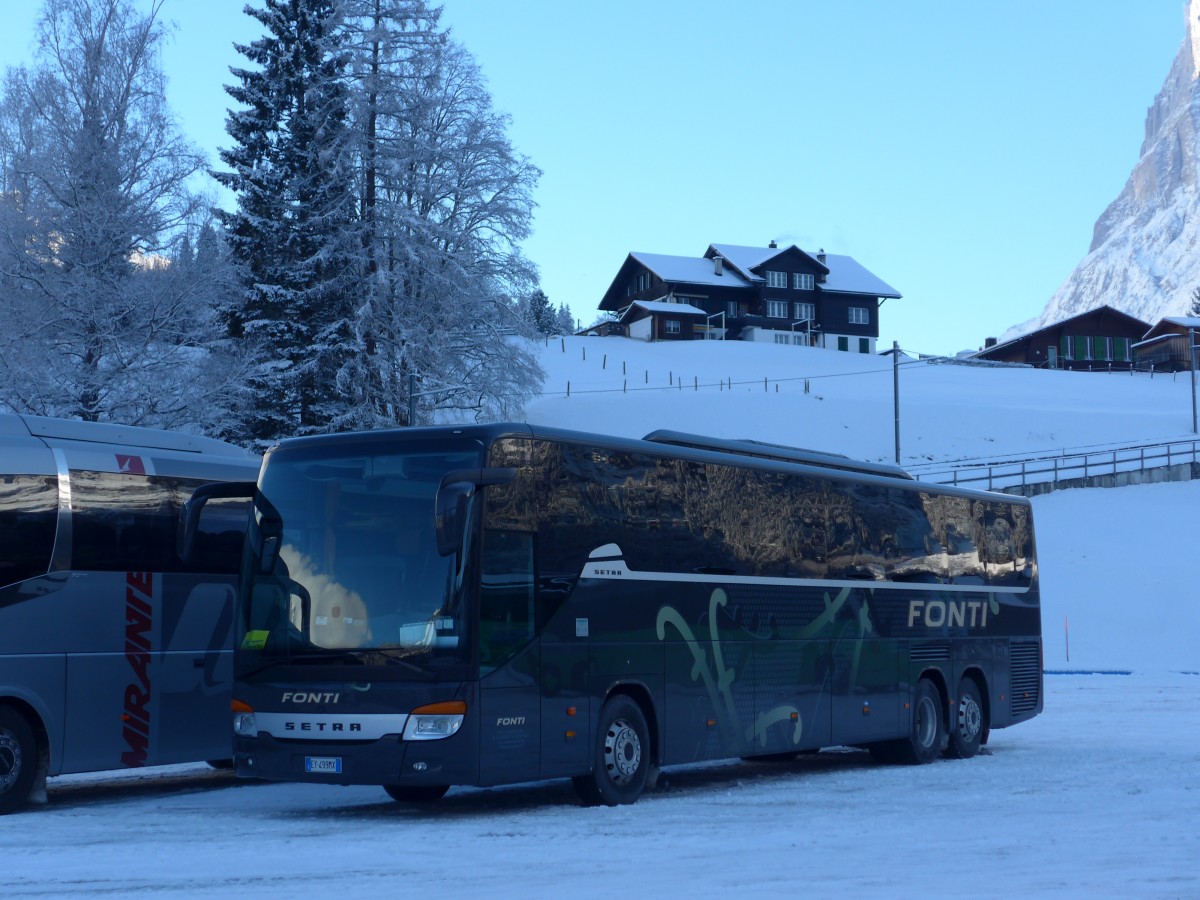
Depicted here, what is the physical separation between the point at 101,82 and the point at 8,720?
18.0 m

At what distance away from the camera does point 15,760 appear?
12891mm

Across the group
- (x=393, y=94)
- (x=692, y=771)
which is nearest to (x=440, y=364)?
(x=393, y=94)

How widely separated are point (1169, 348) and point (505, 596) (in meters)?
107

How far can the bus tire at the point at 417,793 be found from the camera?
1364 centimetres

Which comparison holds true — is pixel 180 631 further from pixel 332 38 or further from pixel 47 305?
pixel 332 38

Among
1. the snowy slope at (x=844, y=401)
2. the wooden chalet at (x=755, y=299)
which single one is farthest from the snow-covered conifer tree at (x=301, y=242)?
the wooden chalet at (x=755, y=299)

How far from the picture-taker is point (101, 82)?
2788 cm

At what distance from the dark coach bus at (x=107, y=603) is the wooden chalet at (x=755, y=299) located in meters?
96.5

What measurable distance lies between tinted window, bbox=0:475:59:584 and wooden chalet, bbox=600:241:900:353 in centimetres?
9843

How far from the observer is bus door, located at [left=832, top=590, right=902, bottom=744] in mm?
16703

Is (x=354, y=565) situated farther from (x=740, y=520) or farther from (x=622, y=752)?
(x=740, y=520)

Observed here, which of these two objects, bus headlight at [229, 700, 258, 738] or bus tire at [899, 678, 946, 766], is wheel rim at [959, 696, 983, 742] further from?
bus headlight at [229, 700, 258, 738]

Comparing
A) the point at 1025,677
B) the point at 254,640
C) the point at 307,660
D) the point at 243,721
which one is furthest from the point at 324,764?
the point at 1025,677

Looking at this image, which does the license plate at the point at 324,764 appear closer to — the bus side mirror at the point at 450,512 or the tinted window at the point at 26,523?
the bus side mirror at the point at 450,512
